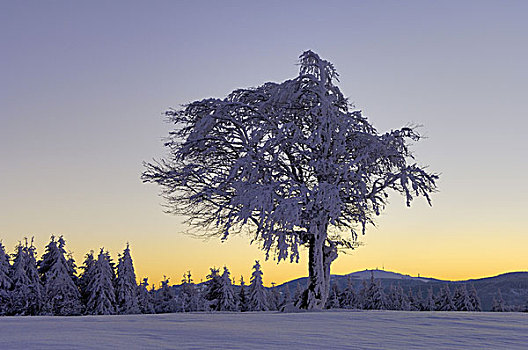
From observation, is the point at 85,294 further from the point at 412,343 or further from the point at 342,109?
the point at 412,343

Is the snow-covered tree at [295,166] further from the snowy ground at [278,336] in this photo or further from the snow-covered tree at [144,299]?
the snow-covered tree at [144,299]

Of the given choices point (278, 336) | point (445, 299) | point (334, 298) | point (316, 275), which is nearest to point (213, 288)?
point (334, 298)

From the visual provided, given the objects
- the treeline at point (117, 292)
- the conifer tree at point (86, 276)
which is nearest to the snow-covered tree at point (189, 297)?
the treeline at point (117, 292)

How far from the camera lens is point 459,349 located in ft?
17.1

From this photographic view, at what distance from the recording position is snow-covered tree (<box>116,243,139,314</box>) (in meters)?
63.2

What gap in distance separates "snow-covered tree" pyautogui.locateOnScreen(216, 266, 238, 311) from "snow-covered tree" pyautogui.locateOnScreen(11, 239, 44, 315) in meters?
23.1

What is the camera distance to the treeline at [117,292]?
54406 mm

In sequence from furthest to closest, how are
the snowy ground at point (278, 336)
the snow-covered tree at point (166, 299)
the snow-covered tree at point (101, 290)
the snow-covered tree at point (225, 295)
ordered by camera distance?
the snow-covered tree at point (166, 299), the snow-covered tree at point (225, 295), the snow-covered tree at point (101, 290), the snowy ground at point (278, 336)

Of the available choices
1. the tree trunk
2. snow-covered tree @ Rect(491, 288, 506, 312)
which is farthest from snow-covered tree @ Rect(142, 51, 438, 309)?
snow-covered tree @ Rect(491, 288, 506, 312)

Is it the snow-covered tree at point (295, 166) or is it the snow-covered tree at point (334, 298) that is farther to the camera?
the snow-covered tree at point (334, 298)

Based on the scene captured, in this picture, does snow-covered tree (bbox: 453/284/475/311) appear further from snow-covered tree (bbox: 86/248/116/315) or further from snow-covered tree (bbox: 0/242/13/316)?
snow-covered tree (bbox: 0/242/13/316)

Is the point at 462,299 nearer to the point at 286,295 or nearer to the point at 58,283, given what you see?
the point at 286,295

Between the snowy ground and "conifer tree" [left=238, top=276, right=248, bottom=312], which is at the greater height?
"conifer tree" [left=238, top=276, right=248, bottom=312]

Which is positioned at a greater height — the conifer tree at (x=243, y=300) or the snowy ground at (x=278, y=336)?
the conifer tree at (x=243, y=300)
